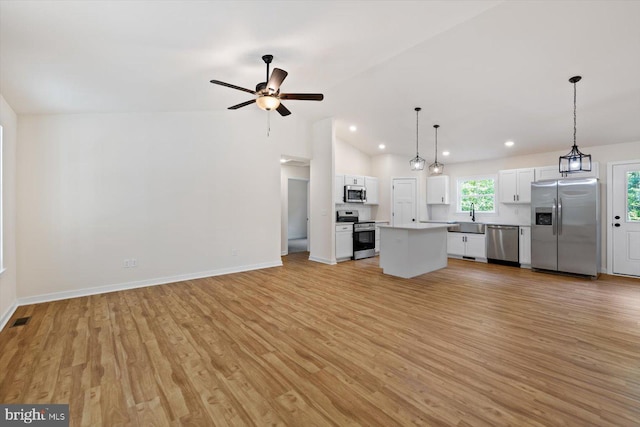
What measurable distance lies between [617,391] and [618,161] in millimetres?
5475

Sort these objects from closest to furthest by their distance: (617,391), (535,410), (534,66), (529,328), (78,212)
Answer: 1. (535,410)
2. (617,391)
3. (529,328)
4. (534,66)
5. (78,212)

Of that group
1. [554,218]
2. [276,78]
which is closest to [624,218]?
[554,218]

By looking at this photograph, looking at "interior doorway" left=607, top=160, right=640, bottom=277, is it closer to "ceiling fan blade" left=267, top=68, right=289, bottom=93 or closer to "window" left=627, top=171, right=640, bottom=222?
"window" left=627, top=171, right=640, bottom=222

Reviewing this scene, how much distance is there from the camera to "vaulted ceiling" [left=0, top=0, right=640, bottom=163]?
2.40 metres

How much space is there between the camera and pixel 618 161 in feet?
17.4

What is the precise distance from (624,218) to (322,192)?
19.3ft

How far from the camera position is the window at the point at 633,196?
16.8 ft

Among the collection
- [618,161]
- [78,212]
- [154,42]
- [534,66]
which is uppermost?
[534,66]

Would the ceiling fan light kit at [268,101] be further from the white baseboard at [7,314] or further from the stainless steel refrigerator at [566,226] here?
the stainless steel refrigerator at [566,226]

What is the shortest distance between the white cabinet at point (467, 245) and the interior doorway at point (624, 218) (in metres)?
2.16

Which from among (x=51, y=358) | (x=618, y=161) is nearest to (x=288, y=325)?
(x=51, y=358)

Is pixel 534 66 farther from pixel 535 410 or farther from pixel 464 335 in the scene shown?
pixel 535 410

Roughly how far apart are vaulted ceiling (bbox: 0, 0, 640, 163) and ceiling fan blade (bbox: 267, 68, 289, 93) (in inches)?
14.7

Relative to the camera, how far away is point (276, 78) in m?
3.08
